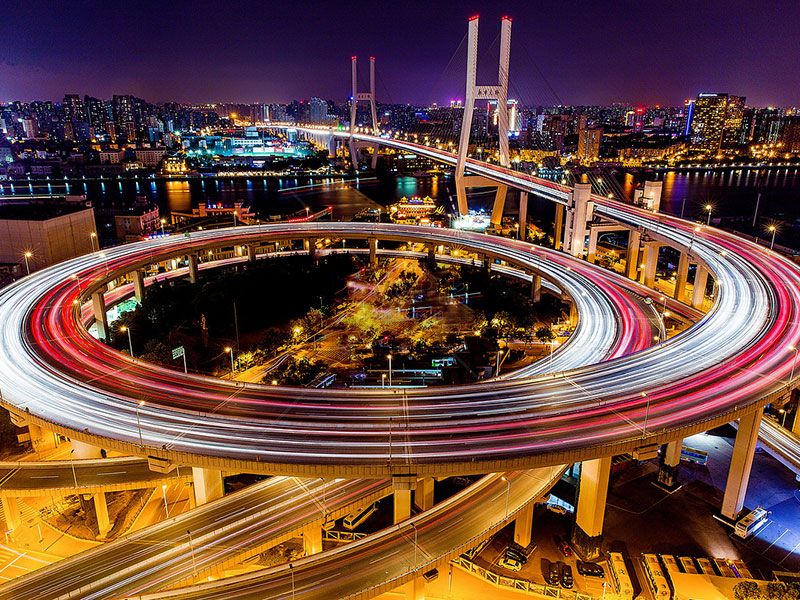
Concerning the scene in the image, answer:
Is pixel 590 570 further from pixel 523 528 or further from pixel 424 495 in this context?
pixel 424 495

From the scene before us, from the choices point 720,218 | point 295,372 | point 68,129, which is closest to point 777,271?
point 295,372

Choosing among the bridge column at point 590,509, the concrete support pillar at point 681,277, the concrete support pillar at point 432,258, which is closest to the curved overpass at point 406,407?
the bridge column at point 590,509

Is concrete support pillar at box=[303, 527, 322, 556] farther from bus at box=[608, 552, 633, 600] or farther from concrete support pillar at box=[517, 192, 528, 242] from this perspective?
concrete support pillar at box=[517, 192, 528, 242]

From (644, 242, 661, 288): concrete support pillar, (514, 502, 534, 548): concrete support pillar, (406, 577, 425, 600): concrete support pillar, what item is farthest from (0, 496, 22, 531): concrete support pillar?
(644, 242, 661, 288): concrete support pillar

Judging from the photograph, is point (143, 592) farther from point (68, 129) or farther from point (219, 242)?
point (68, 129)

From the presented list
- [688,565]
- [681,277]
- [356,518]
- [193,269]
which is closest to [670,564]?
[688,565]
